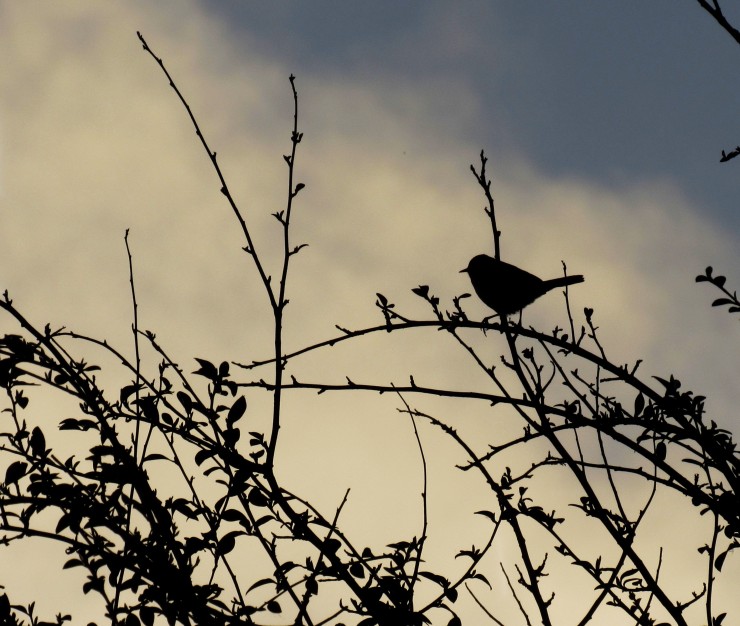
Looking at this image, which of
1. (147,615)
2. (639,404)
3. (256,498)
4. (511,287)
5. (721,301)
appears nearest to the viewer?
(147,615)

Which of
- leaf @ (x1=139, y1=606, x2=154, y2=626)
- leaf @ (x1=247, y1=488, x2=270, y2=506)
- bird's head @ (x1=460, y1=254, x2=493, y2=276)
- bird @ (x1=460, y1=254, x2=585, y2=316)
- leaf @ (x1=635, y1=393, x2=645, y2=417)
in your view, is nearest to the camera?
leaf @ (x1=139, y1=606, x2=154, y2=626)

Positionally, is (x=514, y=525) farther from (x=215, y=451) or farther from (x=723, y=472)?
(x=215, y=451)

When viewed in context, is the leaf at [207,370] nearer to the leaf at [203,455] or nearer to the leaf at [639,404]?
the leaf at [203,455]

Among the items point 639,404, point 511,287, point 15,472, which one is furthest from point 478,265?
point 15,472

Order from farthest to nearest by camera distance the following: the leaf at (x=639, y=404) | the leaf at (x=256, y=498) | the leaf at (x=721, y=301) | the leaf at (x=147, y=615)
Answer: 1. the leaf at (x=639, y=404)
2. the leaf at (x=721, y=301)
3. the leaf at (x=256, y=498)
4. the leaf at (x=147, y=615)

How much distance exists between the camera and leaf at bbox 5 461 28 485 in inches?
132

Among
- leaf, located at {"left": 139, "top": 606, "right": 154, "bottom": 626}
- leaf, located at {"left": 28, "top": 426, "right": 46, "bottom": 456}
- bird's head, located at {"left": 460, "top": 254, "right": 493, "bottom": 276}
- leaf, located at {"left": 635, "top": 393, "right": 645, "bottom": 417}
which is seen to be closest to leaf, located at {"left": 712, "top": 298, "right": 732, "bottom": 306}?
leaf, located at {"left": 635, "top": 393, "right": 645, "bottom": 417}

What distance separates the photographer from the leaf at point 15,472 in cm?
335

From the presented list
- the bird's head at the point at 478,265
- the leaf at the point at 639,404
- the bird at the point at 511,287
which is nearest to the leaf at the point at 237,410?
the leaf at the point at 639,404

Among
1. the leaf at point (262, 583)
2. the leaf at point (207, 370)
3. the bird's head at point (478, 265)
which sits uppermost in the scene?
the bird's head at point (478, 265)

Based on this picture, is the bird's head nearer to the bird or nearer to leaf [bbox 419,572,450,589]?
the bird

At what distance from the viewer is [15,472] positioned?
3381 millimetres

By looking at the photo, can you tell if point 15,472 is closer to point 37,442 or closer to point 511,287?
point 37,442

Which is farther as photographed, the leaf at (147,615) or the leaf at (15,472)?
the leaf at (15,472)
